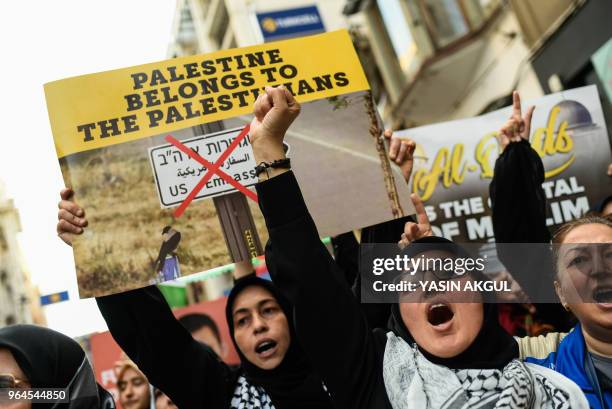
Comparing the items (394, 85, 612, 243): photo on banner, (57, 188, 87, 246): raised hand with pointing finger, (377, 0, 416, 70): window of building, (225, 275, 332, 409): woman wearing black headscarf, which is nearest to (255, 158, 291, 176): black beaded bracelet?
(57, 188, 87, 246): raised hand with pointing finger

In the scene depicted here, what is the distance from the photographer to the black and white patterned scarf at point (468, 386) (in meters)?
1.52

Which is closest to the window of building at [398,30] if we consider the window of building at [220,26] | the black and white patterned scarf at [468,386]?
the window of building at [220,26]

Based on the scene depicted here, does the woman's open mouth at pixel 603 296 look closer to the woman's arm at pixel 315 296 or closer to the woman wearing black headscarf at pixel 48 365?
the woman's arm at pixel 315 296

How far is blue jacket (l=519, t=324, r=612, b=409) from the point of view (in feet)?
5.58

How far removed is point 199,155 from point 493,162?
203 cm

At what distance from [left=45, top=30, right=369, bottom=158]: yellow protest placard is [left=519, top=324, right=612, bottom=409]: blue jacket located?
3.73ft

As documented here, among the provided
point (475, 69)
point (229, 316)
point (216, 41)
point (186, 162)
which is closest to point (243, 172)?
point (186, 162)

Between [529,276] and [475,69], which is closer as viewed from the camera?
[529,276]

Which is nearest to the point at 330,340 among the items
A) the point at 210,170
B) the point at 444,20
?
the point at 210,170

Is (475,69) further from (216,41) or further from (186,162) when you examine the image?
(216,41)

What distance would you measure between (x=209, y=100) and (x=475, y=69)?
31.3 ft

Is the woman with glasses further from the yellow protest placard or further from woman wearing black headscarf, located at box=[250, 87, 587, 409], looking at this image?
the yellow protest placard

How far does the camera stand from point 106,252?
198 cm

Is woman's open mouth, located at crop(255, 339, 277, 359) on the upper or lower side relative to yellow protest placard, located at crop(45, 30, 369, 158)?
lower
